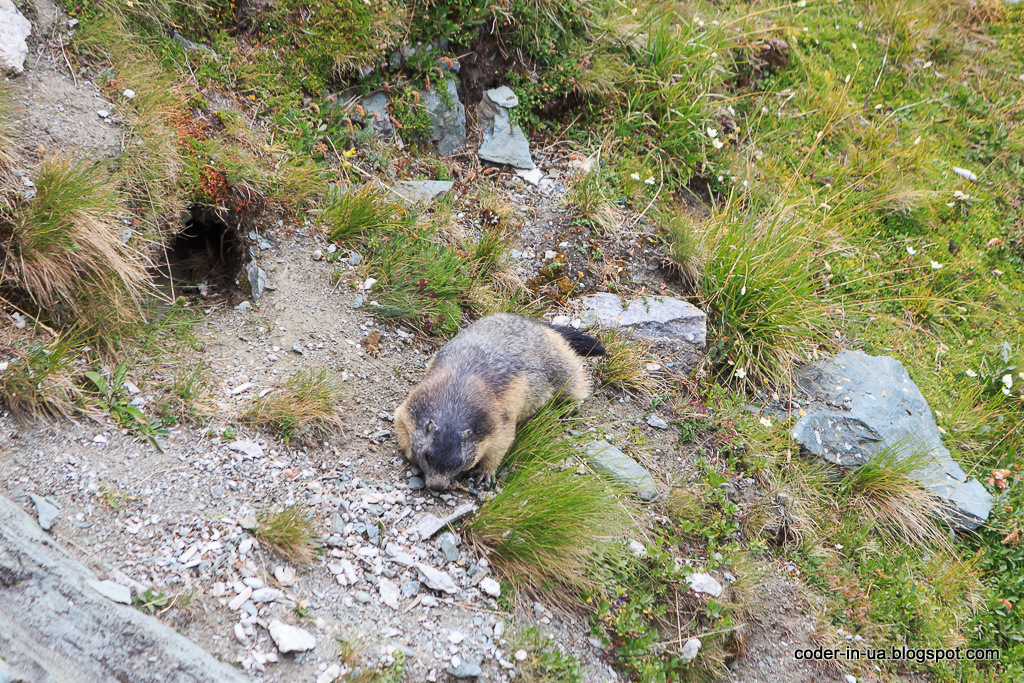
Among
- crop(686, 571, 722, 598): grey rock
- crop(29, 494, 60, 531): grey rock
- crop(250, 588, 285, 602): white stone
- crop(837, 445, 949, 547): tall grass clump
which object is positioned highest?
crop(29, 494, 60, 531): grey rock

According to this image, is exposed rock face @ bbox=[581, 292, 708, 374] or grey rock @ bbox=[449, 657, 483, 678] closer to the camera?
grey rock @ bbox=[449, 657, 483, 678]

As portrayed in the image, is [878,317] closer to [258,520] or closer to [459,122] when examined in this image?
[459,122]

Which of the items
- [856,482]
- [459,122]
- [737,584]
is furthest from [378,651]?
[459,122]

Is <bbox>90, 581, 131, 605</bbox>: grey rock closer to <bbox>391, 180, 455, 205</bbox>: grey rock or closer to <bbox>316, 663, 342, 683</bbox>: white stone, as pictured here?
<bbox>316, 663, 342, 683</bbox>: white stone

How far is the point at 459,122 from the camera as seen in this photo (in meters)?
8.45

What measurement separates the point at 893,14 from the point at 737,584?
10223 millimetres

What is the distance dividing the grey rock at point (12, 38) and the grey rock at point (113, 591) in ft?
15.6

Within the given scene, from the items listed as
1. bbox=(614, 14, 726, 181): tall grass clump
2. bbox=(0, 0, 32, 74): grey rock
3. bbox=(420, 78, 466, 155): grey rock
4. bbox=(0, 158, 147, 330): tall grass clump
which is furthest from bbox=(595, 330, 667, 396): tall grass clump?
bbox=(0, 0, 32, 74): grey rock

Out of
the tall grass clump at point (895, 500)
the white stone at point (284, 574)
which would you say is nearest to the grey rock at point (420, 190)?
the white stone at point (284, 574)

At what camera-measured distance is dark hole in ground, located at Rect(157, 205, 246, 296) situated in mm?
6594

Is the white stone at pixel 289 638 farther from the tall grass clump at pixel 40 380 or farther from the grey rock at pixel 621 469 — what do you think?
the grey rock at pixel 621 469

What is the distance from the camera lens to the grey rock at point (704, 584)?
5535mm

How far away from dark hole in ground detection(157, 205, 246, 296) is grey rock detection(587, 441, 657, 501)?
12.7 ft

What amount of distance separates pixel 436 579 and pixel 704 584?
2.29m
